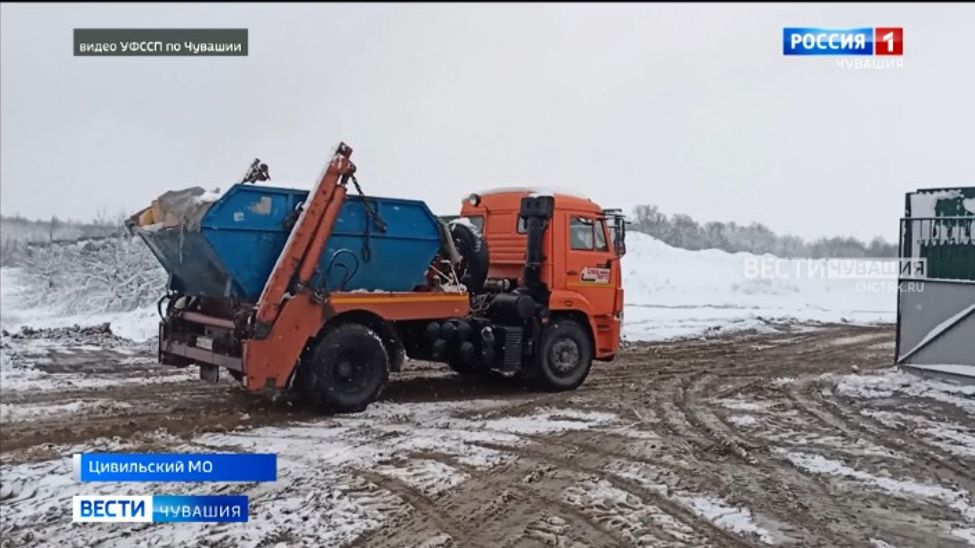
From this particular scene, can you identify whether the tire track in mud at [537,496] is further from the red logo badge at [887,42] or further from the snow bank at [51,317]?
the snow bank at [51,317]

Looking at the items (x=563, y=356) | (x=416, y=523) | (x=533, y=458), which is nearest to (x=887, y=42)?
(x=563, y=356)

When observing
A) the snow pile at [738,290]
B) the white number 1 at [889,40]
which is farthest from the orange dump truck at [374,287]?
the snow pile at [738,290]

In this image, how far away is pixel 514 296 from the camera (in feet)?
34.0

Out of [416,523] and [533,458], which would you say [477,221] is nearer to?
[533,458]

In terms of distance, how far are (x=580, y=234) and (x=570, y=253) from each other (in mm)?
343

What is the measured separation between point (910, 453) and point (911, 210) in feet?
19.5

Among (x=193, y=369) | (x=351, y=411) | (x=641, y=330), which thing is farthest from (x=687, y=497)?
(x=641, y=330)

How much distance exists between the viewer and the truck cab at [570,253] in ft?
34.8

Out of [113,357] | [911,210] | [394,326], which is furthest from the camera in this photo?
[113,357]

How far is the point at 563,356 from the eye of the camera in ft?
35.5

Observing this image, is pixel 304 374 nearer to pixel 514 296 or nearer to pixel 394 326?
pixel 394 326

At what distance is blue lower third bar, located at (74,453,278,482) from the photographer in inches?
236

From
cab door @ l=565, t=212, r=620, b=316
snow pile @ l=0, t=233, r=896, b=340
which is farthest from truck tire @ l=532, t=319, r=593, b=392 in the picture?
snow pile @ l=0, t=233, r=896, b=340

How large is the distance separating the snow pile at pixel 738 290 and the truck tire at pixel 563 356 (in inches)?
461
